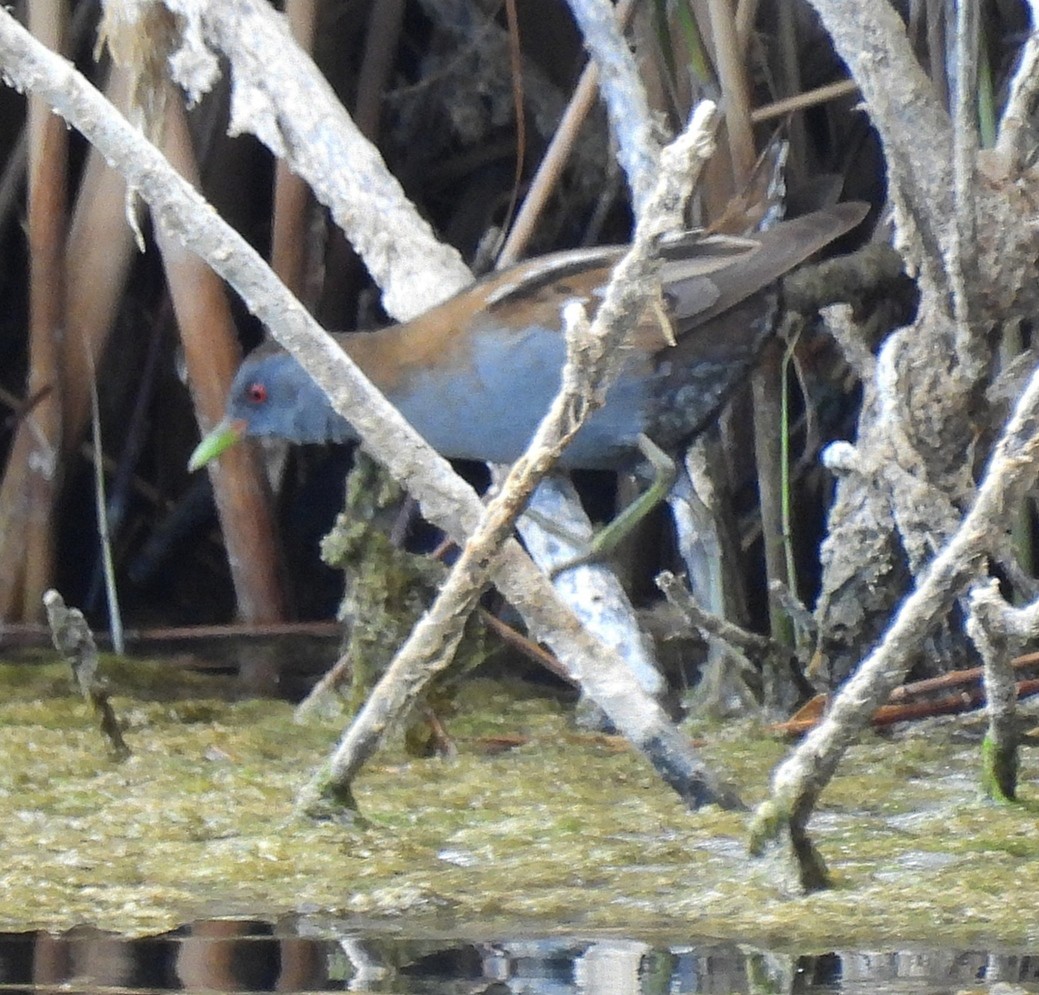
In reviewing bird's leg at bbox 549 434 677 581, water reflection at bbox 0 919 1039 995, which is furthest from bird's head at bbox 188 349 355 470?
water reflection at bbox 0 919 1039 995

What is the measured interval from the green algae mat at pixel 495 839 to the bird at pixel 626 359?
18.0 inches

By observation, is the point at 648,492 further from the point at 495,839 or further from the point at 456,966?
the point at 456,966

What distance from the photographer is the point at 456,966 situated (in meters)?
1.38

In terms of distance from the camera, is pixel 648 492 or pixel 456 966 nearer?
pixel 456 966

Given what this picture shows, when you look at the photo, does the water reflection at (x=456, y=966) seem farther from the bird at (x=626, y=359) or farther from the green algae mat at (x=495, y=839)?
the bird at (x=626, y=359)

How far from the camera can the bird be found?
2.62 m

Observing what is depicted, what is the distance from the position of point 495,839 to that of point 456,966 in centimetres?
49

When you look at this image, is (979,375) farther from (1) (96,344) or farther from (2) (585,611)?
(1) (96,344)

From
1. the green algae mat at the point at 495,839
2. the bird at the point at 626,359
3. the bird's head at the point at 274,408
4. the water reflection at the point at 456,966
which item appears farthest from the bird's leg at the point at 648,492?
the water reflection at the point at 456,966

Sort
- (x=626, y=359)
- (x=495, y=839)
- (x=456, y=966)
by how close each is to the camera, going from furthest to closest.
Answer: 1. (x=626, y=359)
2. (x=495, y=839)
3. (x=456, y=966)

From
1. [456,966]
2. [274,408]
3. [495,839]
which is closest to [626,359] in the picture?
[274,408]

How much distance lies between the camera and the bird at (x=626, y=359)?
8.61ft

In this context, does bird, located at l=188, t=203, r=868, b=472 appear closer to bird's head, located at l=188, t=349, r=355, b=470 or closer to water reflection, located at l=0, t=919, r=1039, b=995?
bird's head, located at l=188, t=349, r=355, b=470

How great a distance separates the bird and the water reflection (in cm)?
123
